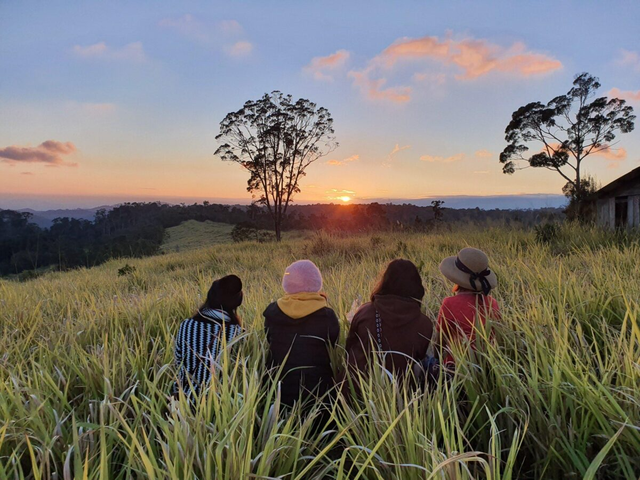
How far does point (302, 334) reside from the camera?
2541 millimetres

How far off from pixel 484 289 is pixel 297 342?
148cm

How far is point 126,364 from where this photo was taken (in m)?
2.70

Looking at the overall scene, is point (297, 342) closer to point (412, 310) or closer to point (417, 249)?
point (412, 310)

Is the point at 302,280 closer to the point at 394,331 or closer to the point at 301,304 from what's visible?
the point at 301,304

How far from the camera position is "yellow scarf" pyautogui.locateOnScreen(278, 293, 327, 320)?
8.38 feet

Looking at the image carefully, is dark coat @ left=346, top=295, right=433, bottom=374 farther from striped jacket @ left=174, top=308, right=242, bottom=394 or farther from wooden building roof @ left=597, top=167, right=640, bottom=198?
wooden building roof @ left=597, top=167, right=640, bottom=198

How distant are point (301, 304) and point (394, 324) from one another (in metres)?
0.65

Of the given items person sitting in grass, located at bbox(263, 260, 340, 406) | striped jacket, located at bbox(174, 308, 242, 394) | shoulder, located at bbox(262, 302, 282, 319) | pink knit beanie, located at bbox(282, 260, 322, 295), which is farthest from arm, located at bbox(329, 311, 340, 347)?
striped jacket, located at bbox(174, 308, 242, 394)

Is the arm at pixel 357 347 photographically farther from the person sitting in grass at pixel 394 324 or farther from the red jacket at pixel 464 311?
the red jacket at pixel 464 311

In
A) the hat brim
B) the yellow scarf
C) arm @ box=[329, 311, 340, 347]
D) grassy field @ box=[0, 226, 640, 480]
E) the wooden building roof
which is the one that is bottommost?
grassy field @ box=[0, 226, 640, 480]

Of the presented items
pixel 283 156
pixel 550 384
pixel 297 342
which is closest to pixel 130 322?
pixel 297 342

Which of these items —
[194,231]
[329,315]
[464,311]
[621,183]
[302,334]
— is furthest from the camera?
[194,231]

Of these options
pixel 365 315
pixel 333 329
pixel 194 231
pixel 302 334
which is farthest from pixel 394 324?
pixel 194 231

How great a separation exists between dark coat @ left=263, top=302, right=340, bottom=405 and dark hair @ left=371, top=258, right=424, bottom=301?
1.54ft
